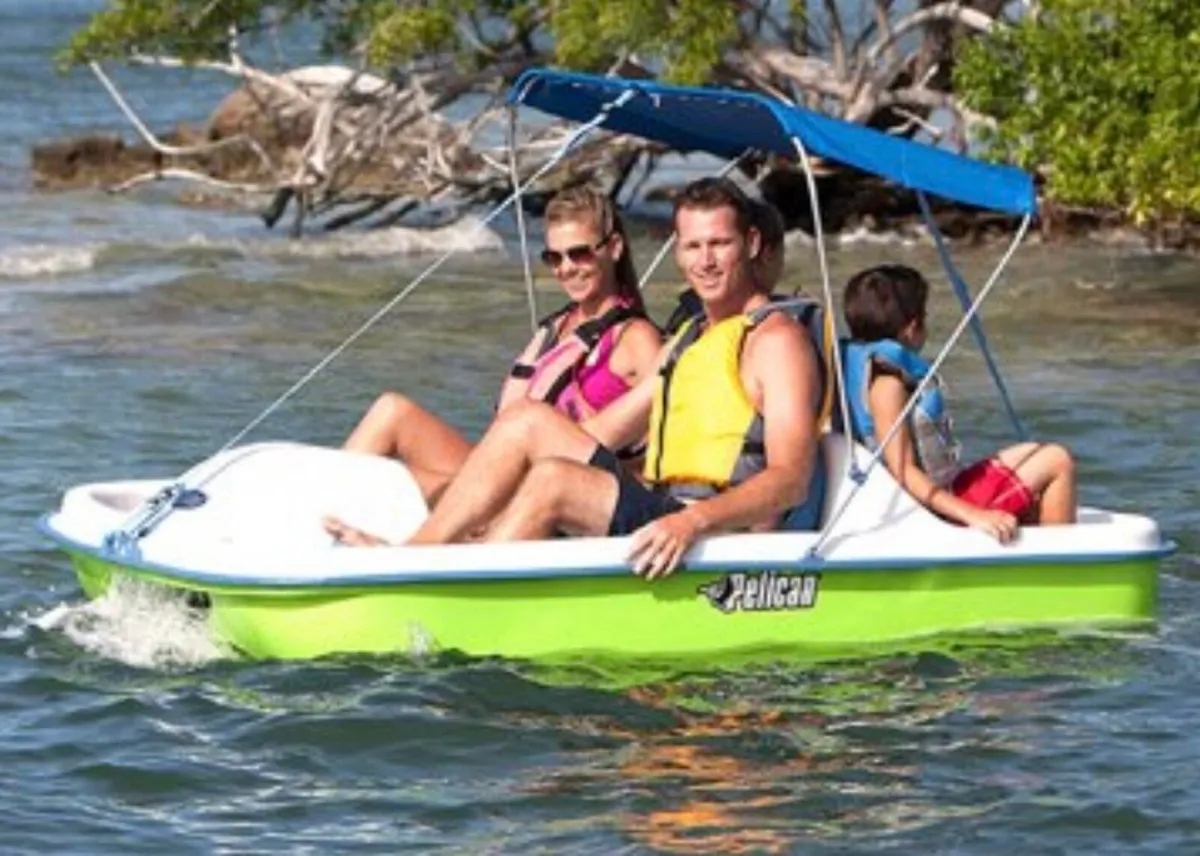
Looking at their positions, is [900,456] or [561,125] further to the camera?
[561,125]

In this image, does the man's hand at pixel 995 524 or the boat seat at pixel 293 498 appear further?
the boat seat at pixel 293 498

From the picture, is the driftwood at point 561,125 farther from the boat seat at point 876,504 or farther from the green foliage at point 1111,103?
the boat seat at point 876,504

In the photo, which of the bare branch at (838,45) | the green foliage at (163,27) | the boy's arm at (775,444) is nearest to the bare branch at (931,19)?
the bare branch at (838,45)

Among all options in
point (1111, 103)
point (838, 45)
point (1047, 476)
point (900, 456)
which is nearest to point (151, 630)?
point (900, 456)

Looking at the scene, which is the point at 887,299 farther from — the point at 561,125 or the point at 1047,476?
the point at 561,125

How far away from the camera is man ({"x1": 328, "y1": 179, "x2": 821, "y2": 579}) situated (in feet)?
28.8

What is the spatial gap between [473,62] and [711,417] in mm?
13422

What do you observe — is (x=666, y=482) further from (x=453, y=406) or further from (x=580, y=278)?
(x=453, y=406)

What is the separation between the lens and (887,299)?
9.30m

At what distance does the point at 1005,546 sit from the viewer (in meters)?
8.98

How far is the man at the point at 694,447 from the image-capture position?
8.79 metres

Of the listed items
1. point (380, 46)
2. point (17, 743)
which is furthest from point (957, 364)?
point (17, 743)

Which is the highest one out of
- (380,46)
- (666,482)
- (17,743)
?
(380,46)

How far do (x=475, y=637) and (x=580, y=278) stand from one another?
46.5 inches
